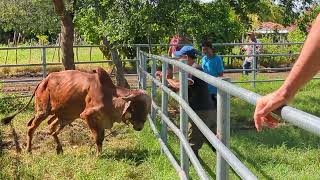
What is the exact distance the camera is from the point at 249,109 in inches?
405

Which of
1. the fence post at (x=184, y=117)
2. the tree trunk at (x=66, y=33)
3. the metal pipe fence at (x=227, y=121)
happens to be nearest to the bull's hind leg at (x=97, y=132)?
the fence post at (x=184, y=117)

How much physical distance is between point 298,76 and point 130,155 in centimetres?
518

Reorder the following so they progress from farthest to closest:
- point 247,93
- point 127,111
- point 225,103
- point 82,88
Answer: point 82,88 < point 127,111 < point 225,103 < point 247,93

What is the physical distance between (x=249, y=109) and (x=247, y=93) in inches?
319

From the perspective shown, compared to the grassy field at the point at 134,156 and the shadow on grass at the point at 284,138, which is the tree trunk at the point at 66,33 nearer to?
the grassy field at the point at 134,156

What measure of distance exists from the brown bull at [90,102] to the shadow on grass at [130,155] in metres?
0.20

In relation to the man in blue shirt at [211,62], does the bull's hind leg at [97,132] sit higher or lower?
lower

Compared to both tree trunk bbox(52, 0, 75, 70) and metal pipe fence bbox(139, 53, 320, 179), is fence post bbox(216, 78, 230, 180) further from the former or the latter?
tree trunk bbox(52, 0, 75, 70)

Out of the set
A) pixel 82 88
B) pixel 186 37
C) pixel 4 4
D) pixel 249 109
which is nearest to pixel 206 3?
pixel 186 37

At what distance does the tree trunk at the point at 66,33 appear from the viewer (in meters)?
11.1

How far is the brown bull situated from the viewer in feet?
21.3

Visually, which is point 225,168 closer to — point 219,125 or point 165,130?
→ point 219,125

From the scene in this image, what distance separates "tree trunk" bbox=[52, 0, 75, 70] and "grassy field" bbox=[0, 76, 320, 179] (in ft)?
9.47

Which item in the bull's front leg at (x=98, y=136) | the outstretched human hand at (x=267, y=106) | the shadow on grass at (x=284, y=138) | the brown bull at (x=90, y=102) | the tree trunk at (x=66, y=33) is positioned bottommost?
the shadow on grass at (x=284, y=138)
